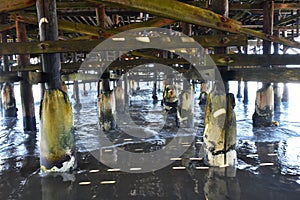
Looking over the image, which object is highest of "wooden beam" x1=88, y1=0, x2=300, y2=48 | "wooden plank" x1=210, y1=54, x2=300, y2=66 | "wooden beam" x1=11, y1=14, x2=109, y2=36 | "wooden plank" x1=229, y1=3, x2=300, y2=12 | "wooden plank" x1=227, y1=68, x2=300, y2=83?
"wooden plank" x1=229, y1=3, x2=300, y2=12

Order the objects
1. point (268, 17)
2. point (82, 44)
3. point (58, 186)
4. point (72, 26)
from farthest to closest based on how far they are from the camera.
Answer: point (268, 17), point (72, 26), point (58, 186), point (82, 44)

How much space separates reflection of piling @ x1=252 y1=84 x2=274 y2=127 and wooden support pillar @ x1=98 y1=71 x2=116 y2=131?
455 centimetres

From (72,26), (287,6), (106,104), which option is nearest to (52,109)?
(72,26)

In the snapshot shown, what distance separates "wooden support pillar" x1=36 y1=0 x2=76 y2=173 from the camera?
466 cm

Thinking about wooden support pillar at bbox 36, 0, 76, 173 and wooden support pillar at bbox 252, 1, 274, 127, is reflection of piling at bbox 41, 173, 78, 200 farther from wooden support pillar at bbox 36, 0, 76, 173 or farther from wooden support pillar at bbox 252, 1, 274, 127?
wooden support pillar at bbox 252, 1, 274, 127

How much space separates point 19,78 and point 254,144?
233 inches

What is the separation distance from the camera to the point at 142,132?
891cm

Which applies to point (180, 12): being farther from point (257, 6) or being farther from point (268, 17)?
point (268, 17)

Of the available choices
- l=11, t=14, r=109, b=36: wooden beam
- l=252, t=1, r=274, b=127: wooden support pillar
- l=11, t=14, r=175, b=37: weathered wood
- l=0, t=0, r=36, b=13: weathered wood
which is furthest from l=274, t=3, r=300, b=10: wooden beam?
l=0, t=0, r=36, b=13: weathered wood

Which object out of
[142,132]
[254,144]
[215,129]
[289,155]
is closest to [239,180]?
[215,129]

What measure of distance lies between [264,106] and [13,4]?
24.3 ft

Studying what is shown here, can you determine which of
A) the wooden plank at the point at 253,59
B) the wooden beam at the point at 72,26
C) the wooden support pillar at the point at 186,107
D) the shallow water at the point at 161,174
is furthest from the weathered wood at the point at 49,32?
the wooden support pillar at the point at 186,107

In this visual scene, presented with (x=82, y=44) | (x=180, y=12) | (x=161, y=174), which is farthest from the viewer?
(x=161, y=174)

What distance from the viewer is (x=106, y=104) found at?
8602 millimetres
